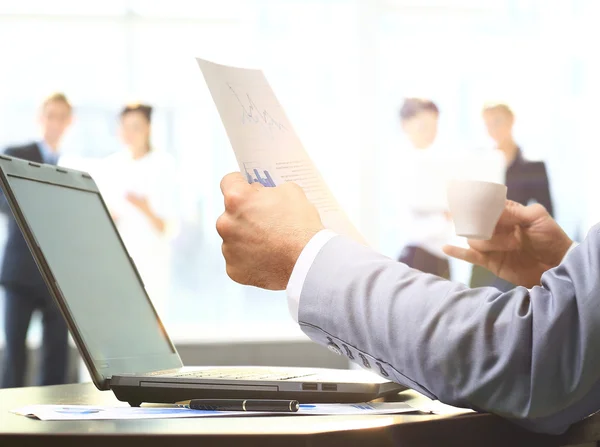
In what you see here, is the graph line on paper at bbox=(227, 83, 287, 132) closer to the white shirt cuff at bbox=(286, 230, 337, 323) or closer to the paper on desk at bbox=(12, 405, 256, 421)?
the white shirt cuff at bbox=(286, 230, 337, 323)

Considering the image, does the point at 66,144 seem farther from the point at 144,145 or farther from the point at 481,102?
the point at 481,102

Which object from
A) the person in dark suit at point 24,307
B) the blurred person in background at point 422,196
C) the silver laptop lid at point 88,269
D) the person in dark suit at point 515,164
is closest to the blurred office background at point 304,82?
the blurred person in background at point 422,196

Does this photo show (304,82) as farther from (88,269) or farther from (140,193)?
(88,269)

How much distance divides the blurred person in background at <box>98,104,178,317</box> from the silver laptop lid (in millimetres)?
2971

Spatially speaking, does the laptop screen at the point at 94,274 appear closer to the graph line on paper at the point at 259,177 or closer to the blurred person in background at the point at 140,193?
the graph line on paper at the point at 259,177

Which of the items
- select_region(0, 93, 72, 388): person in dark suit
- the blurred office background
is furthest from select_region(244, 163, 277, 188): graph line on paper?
the blurred office background

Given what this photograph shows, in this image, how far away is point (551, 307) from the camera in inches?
19.8

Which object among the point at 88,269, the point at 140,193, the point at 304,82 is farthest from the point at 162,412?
the point at 304,82

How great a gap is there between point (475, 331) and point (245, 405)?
0.18 meters

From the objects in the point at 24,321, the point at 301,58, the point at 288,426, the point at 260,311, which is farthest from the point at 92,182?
the point at 301,58

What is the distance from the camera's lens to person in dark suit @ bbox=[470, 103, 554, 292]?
3314 mm

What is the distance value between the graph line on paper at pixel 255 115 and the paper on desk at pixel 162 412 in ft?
0.79

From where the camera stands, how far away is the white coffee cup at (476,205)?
83 cm

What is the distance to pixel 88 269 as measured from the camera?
79 cm
